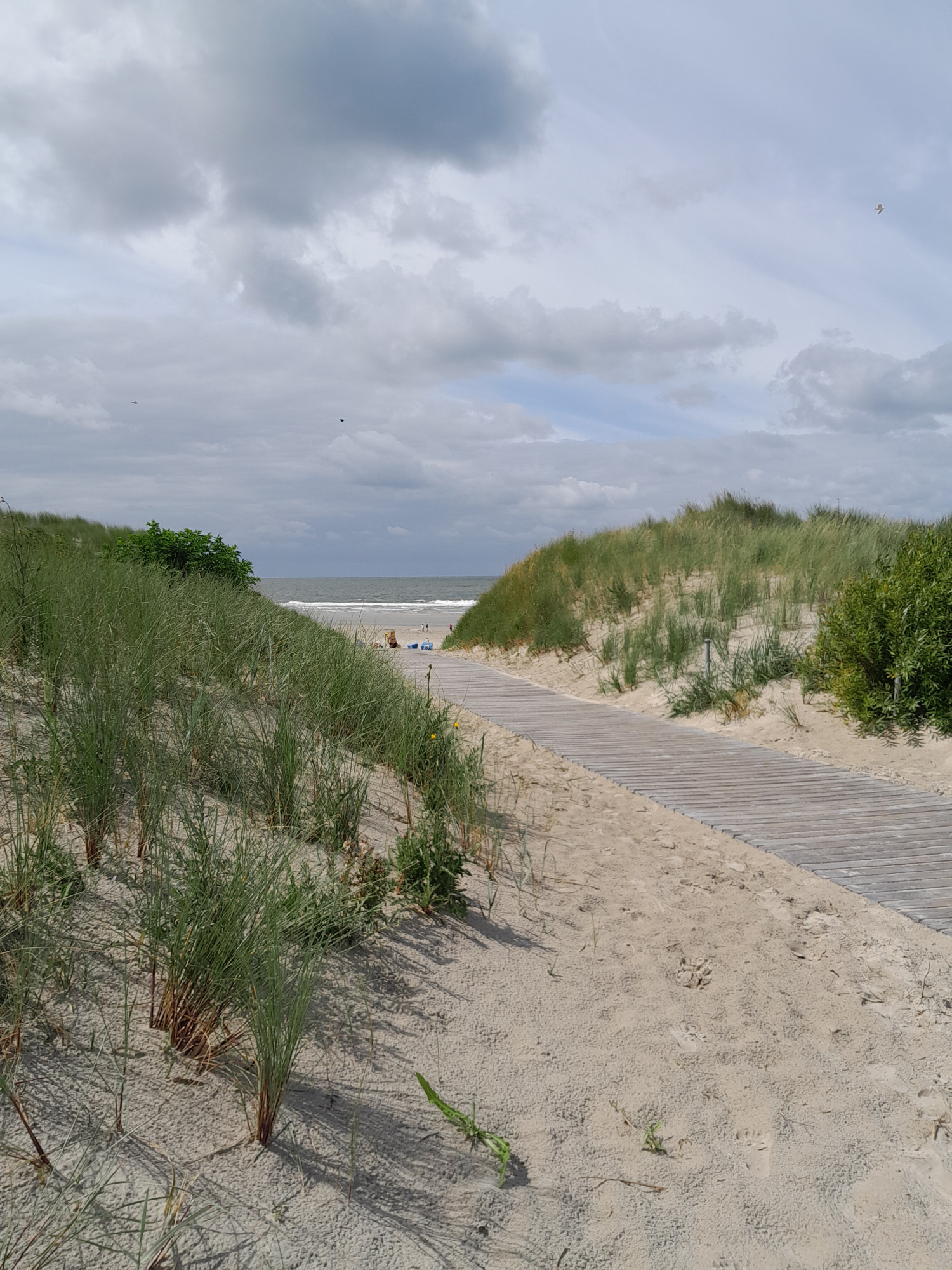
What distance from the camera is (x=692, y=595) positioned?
1097cm

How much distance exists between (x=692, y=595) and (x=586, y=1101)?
9.23 m

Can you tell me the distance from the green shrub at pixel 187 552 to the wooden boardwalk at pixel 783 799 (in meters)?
3.87

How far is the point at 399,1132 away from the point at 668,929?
1710 mm

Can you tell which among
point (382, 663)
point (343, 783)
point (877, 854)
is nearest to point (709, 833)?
point (877, 854)

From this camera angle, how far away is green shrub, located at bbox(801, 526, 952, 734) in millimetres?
6836

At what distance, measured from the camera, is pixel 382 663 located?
6418 millimetres

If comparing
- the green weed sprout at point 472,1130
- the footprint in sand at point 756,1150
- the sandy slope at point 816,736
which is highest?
the sandy slope at point 816,736

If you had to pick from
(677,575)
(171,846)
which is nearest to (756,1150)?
(171,846)

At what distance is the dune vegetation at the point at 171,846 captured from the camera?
1909mm

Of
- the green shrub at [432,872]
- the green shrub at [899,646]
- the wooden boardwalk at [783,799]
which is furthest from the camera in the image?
the green shrub at [899,646]

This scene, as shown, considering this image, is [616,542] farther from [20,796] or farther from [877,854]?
[20,796]

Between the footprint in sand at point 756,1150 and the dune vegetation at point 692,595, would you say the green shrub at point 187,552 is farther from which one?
the footprint in sand at point 756,1150

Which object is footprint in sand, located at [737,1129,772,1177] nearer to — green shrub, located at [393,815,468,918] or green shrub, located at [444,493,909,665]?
green shrub, located at [393,815,468,918]

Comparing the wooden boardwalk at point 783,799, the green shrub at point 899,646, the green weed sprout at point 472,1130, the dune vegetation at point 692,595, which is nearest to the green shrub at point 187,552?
the wooden boardwalk at point 783,799
